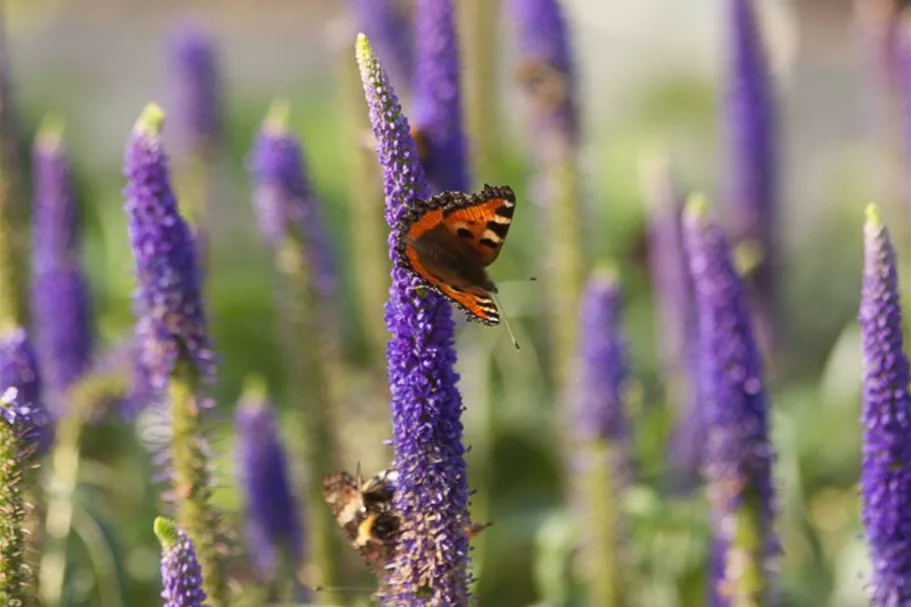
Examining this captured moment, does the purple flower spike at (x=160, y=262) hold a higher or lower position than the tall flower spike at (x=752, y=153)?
lower

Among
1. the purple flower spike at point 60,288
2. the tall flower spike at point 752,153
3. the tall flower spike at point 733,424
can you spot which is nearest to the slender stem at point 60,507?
the purple flower spike at point 60,288

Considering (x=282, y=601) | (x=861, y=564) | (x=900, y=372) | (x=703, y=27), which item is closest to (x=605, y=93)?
(x=703, y=27)

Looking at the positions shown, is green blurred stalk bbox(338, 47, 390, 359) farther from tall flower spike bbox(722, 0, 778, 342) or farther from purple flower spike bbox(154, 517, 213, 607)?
purple flower spike bbox(154, 517, 213, 607)

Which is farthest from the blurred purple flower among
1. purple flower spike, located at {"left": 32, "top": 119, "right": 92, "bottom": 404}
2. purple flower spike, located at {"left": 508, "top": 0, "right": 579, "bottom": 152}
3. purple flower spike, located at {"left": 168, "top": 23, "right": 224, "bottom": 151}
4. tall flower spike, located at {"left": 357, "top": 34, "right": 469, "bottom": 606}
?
tall flower spike, located at {"left": 357, "top": 34, "right": 469, "bottom": 606}

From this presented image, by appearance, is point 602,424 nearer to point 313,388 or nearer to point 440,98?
point 313,388

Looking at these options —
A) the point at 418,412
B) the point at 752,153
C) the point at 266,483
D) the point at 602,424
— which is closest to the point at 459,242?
the point at 418,412

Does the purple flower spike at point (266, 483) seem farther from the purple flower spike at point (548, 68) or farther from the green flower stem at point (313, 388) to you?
the purple flower spike at point (548, 68)
